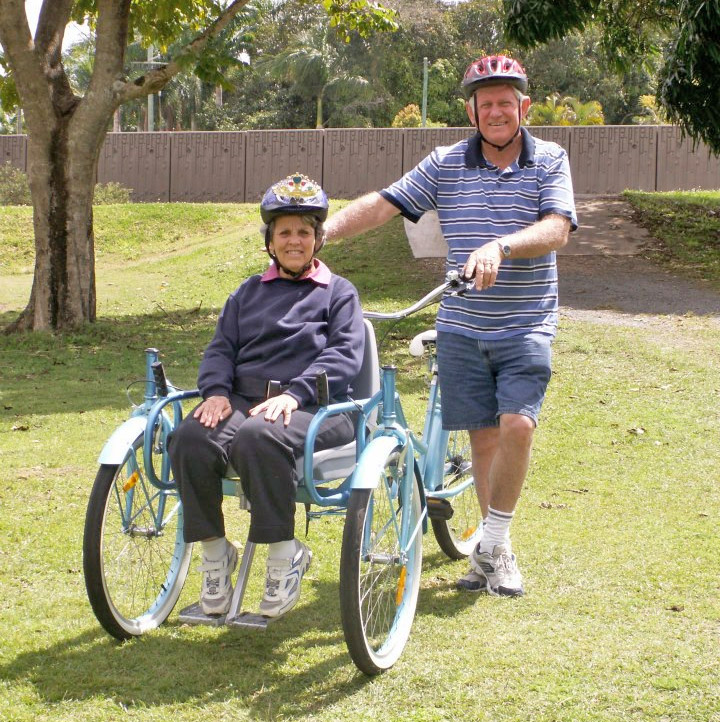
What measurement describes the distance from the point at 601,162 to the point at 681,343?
1503 centimetres

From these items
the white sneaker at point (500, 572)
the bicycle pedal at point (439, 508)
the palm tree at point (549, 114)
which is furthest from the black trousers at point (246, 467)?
the palm tree at point (549, 114)

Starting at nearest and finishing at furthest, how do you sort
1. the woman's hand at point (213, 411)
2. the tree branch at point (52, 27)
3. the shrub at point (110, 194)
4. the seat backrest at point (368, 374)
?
the woman's hand at point (213, 411), the seat backrest at point (368, 374), the tree branch at point (52, 27), the shrub at point (110, 194)

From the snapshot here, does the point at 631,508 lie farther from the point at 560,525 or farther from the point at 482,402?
the point at 482,402

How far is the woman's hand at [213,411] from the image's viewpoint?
146 inches

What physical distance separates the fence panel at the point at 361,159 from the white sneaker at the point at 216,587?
2260 cm

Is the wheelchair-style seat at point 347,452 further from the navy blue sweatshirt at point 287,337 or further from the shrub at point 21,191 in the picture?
the shrub at point 21,191

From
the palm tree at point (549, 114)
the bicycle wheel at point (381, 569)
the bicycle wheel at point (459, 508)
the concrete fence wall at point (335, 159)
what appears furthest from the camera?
the palm tree at point (549, 114)

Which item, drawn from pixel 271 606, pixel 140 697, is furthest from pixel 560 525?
pixel 140 697

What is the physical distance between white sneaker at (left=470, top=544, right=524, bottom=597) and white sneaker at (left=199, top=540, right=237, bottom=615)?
3.88 ft

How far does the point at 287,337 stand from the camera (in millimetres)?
3984

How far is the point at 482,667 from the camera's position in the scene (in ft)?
12.5

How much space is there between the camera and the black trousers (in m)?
3.61

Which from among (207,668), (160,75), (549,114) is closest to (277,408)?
(207,668)

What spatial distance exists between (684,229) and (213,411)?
626 inches
